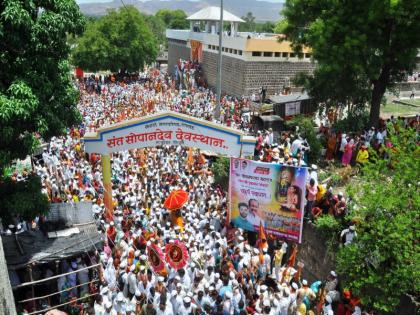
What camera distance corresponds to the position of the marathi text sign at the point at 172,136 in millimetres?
10344

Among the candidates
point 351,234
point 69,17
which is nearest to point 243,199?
point 351,234

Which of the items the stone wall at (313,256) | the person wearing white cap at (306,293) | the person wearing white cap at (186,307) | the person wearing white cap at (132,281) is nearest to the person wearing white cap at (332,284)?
the person wearing white cap at (306,293)

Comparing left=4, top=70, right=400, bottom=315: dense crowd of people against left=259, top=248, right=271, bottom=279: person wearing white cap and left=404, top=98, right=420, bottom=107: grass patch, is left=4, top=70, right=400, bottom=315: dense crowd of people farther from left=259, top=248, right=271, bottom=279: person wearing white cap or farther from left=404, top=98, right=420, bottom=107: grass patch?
left=404, top=98, right=420, bottom=107: grass patch

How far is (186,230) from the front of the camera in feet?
32.3

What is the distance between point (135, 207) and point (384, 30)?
33.1ft

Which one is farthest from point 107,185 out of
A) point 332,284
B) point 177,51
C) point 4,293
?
point 177,51

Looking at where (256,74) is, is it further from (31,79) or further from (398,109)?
(31,79)

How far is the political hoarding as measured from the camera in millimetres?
9438

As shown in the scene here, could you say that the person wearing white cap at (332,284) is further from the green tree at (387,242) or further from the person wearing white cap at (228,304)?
the person wearing white cap at (228,304)

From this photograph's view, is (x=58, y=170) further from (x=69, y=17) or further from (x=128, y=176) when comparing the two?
(x=69, y=17)

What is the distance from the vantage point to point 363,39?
13.7 m

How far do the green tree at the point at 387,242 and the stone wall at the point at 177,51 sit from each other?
32.0m

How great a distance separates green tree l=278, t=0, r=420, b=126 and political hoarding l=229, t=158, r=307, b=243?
20.8 ft

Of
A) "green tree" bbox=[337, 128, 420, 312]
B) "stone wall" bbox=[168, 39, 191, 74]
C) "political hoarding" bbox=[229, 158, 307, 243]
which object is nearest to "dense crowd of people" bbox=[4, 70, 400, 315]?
"political hoarding" bbox=[229, 158, 307, 243]
